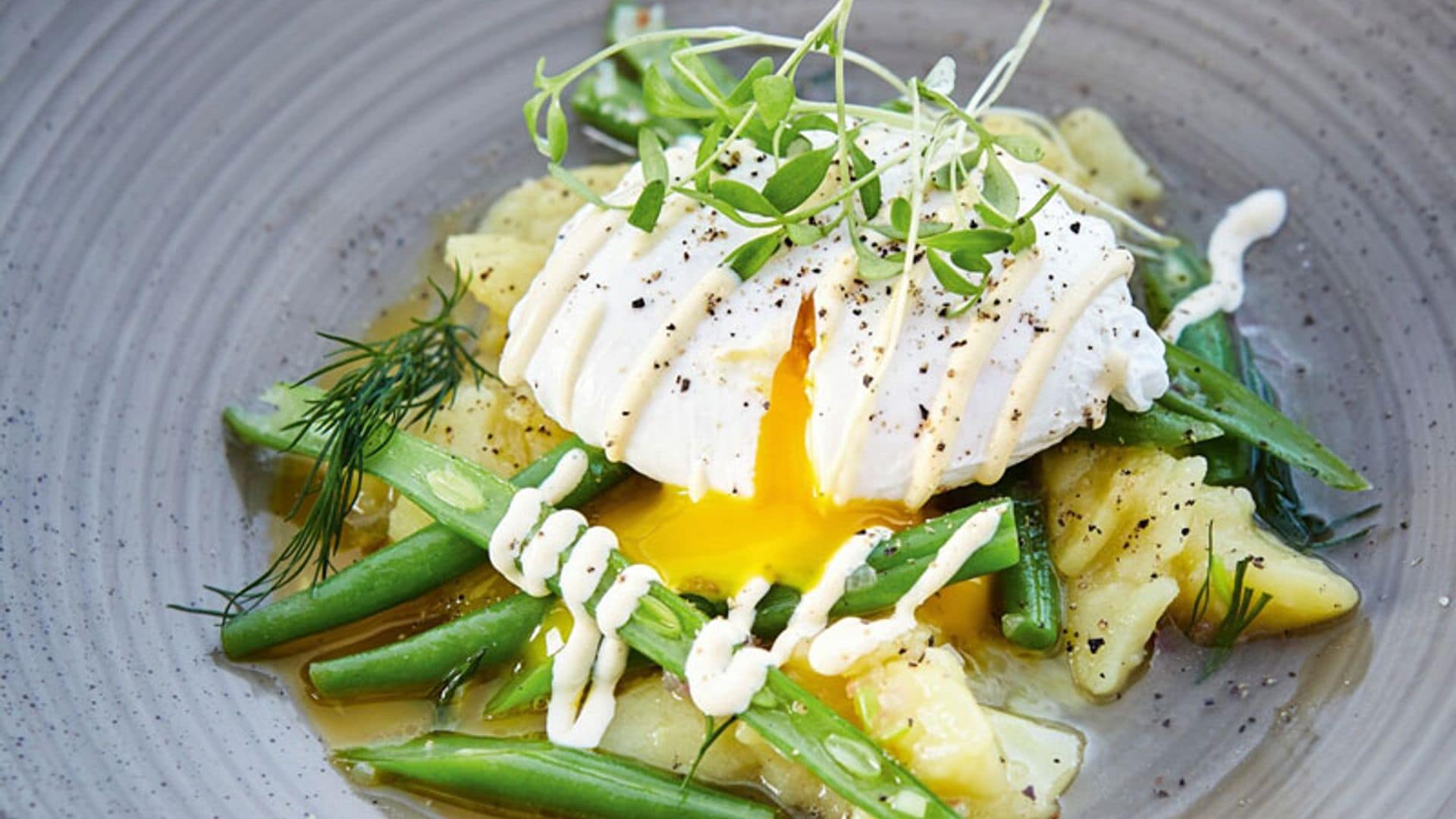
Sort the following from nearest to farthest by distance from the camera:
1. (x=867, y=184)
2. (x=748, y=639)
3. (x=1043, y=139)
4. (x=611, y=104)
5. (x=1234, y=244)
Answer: (x=748, y=639) < (x=867, y=184) < (x=1234, y=244) < (x=1043, y=139) < (x=611, y=104)

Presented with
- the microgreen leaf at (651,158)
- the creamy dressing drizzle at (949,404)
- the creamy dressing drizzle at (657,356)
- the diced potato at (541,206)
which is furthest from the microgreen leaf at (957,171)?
the diced potato at (541,206)

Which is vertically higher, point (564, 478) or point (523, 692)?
point (564, 478)

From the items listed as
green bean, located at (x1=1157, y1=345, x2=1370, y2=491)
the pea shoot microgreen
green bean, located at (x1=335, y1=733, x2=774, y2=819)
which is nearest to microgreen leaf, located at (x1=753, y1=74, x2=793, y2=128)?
the pea shoot microgreen

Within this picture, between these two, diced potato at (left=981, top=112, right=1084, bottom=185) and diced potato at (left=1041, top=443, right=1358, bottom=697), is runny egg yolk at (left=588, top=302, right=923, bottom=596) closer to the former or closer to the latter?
diced potato at (left=1041, top=443, right=1358, bottom=697)

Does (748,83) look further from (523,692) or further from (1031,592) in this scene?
(523,692)

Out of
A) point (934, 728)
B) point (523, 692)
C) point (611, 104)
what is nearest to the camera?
point (934, 728)

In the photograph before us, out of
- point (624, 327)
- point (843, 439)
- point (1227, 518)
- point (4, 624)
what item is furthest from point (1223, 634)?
point (4, 624)

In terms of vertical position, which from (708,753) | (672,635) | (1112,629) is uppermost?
A: (672,635)

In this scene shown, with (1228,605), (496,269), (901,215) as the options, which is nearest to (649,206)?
(901,215)
